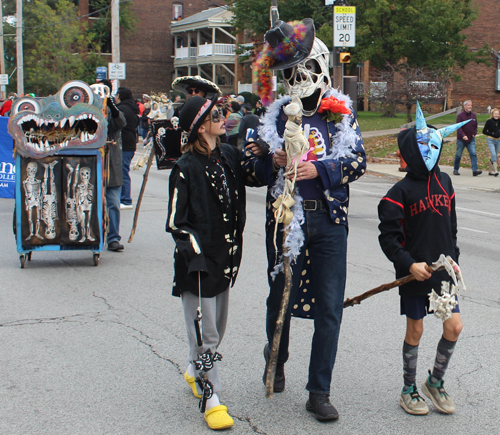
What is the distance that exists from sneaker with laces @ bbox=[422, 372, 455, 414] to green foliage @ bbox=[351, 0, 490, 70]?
1224 inches

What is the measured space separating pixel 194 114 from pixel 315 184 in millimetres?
Answer: 772

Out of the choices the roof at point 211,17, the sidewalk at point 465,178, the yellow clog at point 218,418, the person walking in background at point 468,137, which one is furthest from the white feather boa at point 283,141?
the roof at point 211,17

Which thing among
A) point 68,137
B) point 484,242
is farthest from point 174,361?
point 484,242

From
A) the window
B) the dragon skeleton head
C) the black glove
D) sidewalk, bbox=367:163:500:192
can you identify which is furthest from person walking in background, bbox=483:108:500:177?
the window

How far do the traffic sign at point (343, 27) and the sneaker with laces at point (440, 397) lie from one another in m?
13.6

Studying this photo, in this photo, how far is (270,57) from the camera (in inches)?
144

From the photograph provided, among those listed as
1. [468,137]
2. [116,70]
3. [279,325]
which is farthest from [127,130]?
[116,70]

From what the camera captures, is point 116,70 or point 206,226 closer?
point 206,226

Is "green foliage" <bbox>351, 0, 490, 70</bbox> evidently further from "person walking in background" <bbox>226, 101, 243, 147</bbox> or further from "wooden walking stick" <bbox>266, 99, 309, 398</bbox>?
"wooden walking stick" <bbox>266, 99, 309, 398</bbox>

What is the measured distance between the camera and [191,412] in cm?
365

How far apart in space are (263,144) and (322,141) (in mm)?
337

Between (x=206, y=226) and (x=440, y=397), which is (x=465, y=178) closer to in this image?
(x=440, y=397)

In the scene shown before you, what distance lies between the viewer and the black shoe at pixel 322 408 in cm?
345

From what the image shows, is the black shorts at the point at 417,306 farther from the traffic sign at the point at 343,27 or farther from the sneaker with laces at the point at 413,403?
the traffic sign at the point at 343,27
